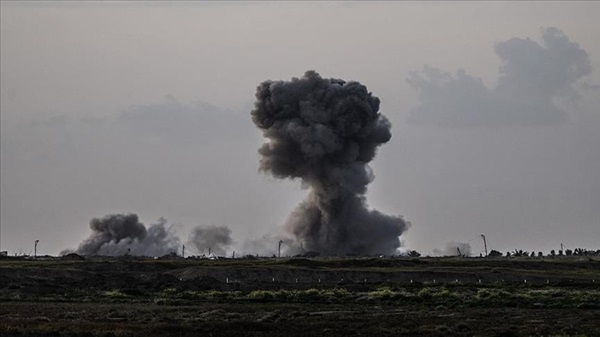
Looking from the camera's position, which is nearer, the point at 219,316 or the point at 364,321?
the point at 364,321

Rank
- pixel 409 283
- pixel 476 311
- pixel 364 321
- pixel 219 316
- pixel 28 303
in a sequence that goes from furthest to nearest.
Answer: pixel 409 283
pixel 28 303
pixel 476 311
pixel 219 316
pixel 364 321

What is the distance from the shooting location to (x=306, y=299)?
82500 millimetres

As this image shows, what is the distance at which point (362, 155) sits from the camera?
15762cm

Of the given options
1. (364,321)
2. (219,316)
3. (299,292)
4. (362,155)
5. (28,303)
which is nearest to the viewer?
(364,321)

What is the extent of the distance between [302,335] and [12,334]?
41.8ft

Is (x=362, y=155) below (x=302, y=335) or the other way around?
the other way around

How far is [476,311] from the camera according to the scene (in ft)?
228

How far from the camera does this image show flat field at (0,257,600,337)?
183 ft

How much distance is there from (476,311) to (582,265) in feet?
218

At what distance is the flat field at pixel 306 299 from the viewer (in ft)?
183

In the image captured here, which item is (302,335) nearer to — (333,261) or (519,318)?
(519,318)

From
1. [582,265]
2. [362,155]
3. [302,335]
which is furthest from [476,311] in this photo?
[362,155]

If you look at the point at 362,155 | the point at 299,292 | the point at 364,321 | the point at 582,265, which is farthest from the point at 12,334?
the point at 362,155

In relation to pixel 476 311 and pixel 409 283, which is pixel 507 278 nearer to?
pixel 409 283
